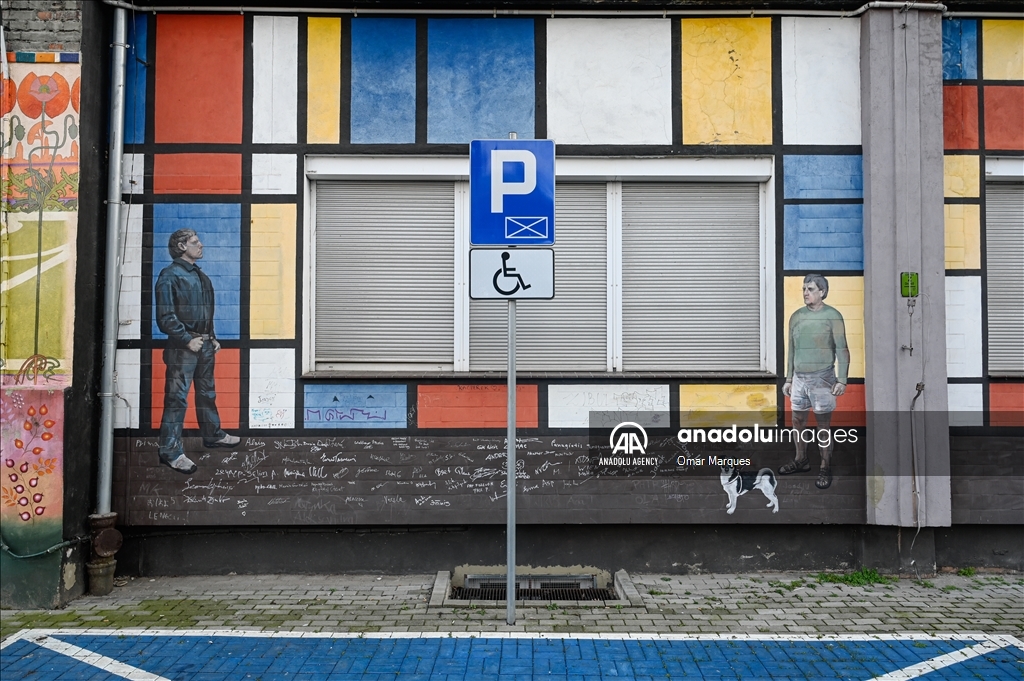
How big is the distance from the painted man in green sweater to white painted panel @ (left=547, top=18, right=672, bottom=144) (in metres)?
2.03

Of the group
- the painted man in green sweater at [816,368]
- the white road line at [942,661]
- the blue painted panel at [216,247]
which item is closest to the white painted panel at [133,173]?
the blue painted panel at [216,247]

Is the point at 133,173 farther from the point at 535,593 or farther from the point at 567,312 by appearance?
the point at 535,593

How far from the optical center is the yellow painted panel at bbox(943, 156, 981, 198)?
7.14 meters

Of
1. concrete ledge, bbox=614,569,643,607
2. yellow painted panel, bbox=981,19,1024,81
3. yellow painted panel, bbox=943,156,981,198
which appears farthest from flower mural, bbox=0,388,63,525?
yellow painted panel, bbox=981,19,1024,81

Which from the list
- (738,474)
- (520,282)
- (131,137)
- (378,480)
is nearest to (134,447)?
(378,480)

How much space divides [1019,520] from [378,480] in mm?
5910

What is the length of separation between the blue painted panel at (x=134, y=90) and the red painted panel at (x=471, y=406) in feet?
11.4

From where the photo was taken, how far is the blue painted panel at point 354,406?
698 cm

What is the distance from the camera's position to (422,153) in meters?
7.06

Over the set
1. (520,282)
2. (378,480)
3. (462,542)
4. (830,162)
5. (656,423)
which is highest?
(830,162)

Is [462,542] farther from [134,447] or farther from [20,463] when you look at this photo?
[20,463]

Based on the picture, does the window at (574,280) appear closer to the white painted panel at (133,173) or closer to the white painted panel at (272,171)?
the white painted panel at (272,171)

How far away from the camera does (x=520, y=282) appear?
543cm

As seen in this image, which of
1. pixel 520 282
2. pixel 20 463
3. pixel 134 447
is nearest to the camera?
pixel 520 282
